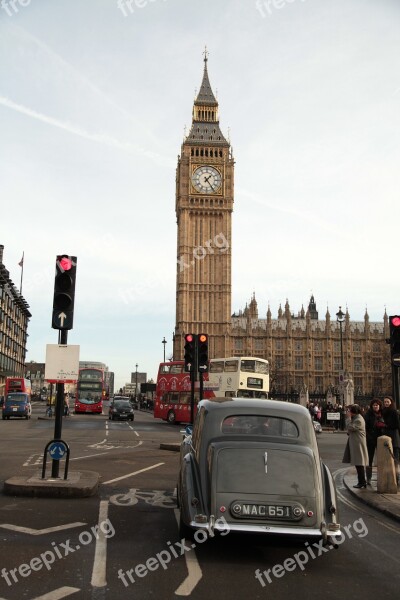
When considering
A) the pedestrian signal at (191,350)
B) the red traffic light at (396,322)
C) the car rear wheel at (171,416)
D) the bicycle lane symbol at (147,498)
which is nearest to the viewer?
the bicycle lane symbol at (147,498)

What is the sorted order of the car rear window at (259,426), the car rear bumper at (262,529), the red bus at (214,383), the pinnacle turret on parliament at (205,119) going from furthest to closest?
the pinnacle turret on parliament at (205,119) → the red bus at (214,383) → the car rear window at (259,426) → the car rear bumper at (262,529)

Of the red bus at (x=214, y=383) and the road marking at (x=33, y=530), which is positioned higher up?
the red bus at (x=214, y=383)

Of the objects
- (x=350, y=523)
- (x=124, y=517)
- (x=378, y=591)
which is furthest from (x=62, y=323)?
(x=378, y=591)

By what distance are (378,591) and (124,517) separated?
12.7ft

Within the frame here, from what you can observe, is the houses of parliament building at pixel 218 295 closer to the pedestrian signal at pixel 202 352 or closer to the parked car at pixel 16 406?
the parked car at pixel 16 406

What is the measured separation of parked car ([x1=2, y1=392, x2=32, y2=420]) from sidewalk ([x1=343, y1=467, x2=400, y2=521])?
105 ft

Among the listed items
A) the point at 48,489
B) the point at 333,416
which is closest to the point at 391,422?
the point at 48,489

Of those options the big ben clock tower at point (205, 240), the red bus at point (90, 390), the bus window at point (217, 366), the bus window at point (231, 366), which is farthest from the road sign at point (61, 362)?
the big ben clock tower at point (205, 240)

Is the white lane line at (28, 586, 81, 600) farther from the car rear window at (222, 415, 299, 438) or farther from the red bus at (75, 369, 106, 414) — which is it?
the red bus at (75, 369, 106, 414)

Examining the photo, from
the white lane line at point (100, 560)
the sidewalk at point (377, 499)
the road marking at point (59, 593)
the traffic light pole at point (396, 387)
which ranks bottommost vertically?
the sidewalk at point (377, 499)

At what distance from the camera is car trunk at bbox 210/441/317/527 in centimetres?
593

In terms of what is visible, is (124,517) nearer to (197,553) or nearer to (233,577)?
(197,553)

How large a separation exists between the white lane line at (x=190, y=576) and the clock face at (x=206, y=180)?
99.1m

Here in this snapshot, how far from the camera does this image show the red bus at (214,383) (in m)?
31.0
